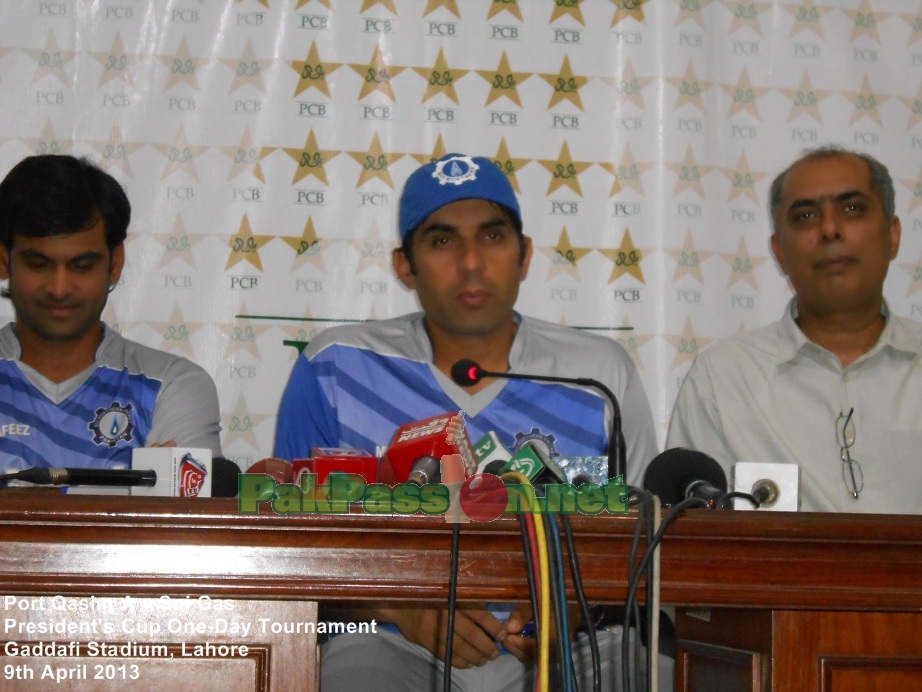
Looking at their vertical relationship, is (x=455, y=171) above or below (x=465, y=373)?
above

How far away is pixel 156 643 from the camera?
1.19 meters

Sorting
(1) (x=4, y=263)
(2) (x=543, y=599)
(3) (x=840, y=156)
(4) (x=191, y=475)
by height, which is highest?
(3) (x=840, y=156)

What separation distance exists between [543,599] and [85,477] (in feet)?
2.31

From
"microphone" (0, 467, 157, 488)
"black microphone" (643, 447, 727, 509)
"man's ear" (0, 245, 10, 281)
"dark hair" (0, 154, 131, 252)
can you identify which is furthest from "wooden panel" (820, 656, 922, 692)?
"man's ear" (0, 245, 10, 281)

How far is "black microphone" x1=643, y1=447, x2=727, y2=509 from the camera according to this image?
1.53 metres

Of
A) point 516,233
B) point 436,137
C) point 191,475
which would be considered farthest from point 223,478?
point 436,137

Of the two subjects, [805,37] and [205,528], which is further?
[805,37]

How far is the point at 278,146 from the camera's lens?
103 inches

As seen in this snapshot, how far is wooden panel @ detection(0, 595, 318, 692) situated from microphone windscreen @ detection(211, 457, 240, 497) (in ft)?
1.64

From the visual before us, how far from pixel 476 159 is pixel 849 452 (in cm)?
116

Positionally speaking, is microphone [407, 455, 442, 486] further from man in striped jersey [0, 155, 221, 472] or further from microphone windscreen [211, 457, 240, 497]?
man in striped jersey [0, 155, 221, 472]

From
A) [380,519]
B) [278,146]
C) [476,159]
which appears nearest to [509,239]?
[476,159]

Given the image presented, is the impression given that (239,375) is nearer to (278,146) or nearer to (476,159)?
(278,146)

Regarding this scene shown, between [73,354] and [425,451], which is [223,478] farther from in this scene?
[73,354]
